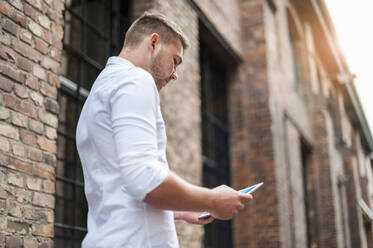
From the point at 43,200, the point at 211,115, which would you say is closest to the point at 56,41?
the point at 43,200

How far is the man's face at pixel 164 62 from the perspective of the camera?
2012 millimetres

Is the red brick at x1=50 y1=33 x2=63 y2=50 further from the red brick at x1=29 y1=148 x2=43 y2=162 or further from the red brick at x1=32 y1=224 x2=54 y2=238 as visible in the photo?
the red brick at x1=32 y1=224 x2=54 y2=238

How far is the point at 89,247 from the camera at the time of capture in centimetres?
168

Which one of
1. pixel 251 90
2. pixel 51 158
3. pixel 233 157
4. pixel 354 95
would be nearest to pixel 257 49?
pixel 251 90

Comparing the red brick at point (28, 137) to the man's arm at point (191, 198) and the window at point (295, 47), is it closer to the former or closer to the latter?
the man's arm at point (191, 198)

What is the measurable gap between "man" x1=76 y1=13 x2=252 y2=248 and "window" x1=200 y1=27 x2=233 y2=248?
548 centimetres

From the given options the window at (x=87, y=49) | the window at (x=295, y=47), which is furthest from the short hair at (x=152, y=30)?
the window at (x=295, y=47)

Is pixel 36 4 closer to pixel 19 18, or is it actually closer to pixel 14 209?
pixel 19 18

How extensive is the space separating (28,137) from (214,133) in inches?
195

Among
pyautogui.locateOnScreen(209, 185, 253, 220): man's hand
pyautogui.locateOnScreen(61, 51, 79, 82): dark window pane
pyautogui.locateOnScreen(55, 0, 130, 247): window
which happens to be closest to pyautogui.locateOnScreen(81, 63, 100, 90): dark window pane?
pyautogui.locateOnScreen(55, 0, 130, 247): window

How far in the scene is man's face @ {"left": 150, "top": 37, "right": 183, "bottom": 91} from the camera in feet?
6.60

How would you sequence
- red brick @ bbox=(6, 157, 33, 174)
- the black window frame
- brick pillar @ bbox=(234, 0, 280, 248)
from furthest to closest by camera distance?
brick pillar @ bbox=(234, 0, 280, 248) < the black window frame < red brick @ bbox=(6, 157, 33, 174)

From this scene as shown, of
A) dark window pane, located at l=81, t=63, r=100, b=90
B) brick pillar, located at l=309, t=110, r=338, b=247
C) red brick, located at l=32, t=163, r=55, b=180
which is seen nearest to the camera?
red brick, located at l=32, t=163, r=55, b=180

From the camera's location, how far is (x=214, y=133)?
7.89 m
